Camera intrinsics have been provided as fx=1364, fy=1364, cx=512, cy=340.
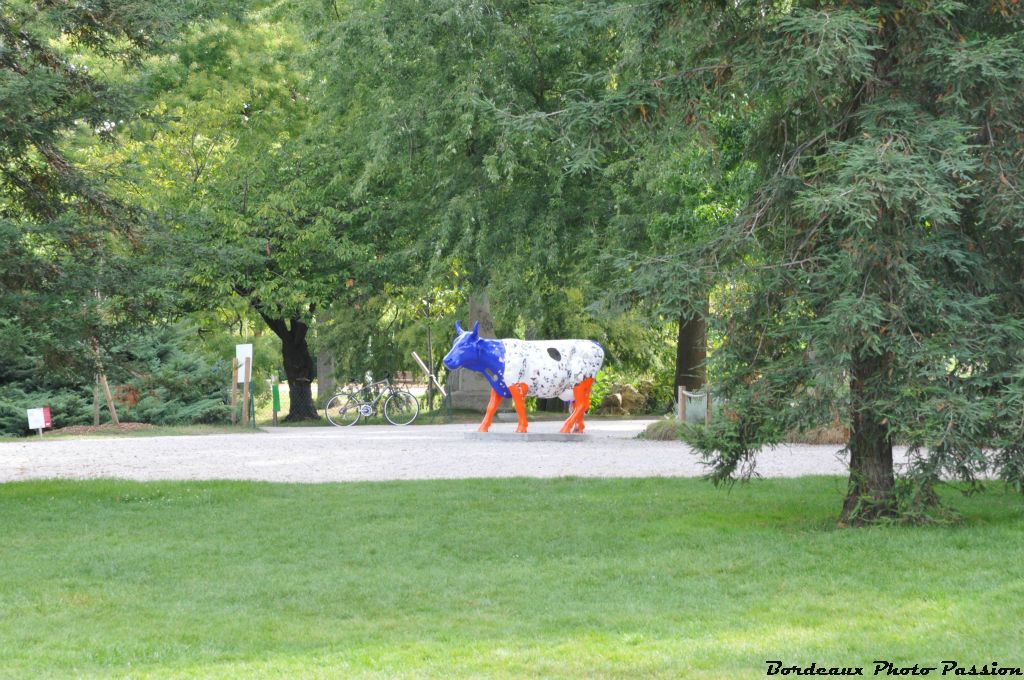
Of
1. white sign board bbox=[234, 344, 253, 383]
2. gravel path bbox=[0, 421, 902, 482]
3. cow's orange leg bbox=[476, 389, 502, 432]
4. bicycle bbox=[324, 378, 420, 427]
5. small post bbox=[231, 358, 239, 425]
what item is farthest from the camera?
bicycle bbox=[324, 378, 420, 427]

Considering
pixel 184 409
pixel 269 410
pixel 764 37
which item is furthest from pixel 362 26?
pixel 269 410

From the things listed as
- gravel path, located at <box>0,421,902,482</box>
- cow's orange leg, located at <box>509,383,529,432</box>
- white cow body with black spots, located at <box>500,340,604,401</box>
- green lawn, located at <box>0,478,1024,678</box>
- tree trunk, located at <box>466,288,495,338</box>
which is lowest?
green lawn, located at <box>0,478,1024,678</box>

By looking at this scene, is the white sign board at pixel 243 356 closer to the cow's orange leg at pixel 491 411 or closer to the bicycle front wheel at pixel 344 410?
the bicycle front wheel at pixel 344 410

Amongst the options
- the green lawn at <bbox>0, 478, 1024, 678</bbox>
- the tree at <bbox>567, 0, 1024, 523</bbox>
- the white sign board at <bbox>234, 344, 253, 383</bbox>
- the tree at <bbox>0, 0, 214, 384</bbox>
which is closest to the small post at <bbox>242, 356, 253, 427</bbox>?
the white sign board at <bbox>234, 344, 253, 383</bbox>

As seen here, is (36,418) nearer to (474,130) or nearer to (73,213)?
(474,130)

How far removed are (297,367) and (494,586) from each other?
23017mm

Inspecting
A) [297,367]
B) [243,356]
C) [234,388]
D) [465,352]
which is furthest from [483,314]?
[465,352]

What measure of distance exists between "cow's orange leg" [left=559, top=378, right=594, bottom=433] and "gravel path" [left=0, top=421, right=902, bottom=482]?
0.47m

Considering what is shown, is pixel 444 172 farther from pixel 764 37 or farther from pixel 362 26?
pixel 764 37

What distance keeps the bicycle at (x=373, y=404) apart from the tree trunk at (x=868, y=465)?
63.2 feet

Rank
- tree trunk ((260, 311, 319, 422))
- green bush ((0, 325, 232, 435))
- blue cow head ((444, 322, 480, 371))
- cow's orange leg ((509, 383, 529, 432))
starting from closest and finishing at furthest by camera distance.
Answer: blue cow head ((444, 322, 480, 371)) < cow's orange leg ((509, 383, 529, 432)) < green bush ((0, 325, 232, 435)) < tree trunk ((260, 311, 319, 422))

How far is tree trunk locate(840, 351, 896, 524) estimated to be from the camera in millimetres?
10195

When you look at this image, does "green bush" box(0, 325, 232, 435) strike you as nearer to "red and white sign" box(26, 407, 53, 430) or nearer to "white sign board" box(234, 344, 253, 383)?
"white sign board" box(234, 344, 253, 383)

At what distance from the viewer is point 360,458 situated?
18281 millimetres
